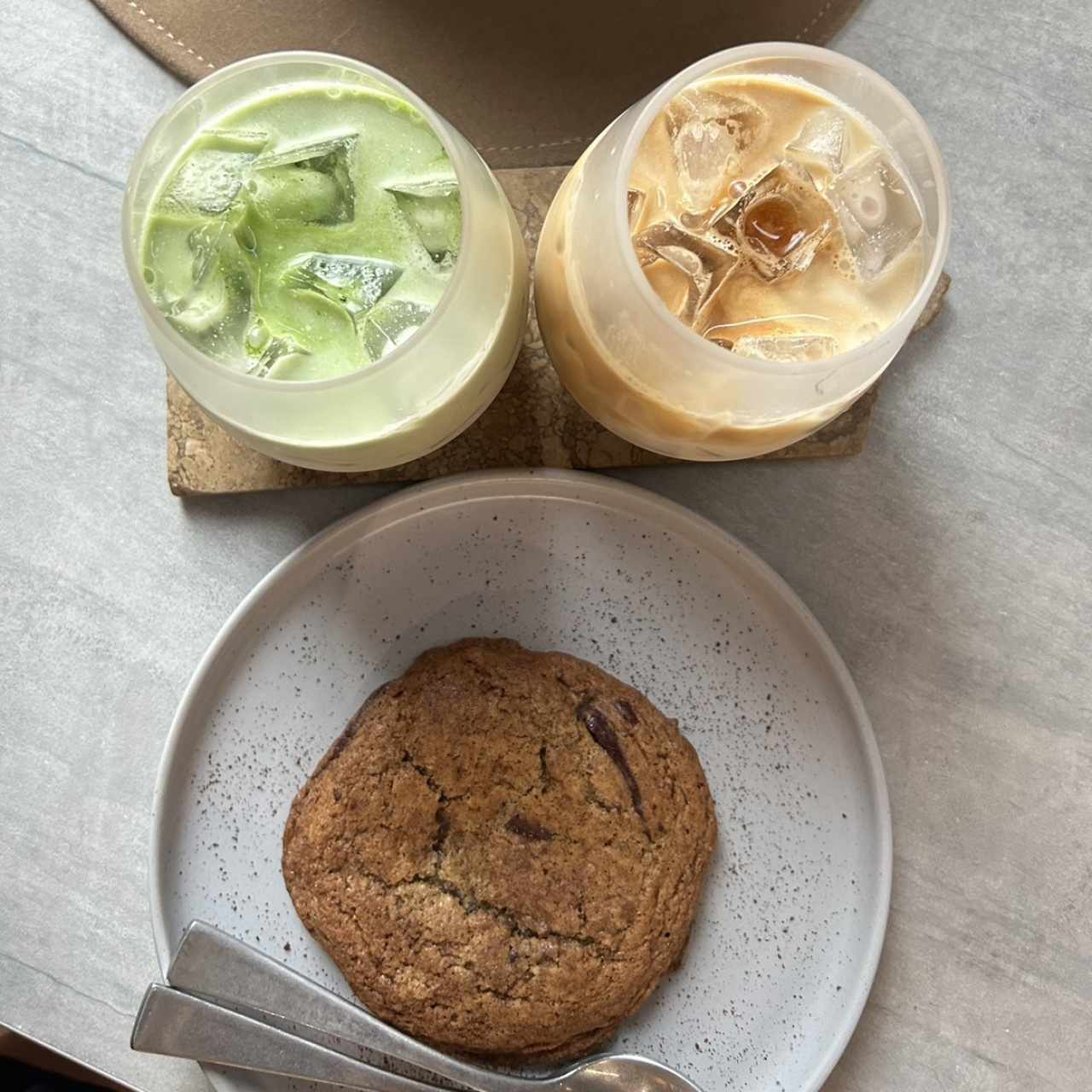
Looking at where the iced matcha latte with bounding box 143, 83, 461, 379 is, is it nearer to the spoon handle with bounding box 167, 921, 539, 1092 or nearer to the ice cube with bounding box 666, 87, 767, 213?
the ice cube with bounding box 666, 87, 767, 213

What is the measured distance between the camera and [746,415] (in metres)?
0.67

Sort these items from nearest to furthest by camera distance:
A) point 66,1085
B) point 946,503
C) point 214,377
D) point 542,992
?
point 214,377 < point 542,992 < point 946,503 < point 66,1085

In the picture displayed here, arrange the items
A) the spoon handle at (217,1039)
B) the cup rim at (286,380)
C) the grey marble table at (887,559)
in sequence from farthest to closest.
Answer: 1. the grey marble table at (887,559)
2. the spoon handle at (217,1039)
3. the cup rim at (286,380)

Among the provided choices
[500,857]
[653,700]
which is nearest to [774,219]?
[653,700]

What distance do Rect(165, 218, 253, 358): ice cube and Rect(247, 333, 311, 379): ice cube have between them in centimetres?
2

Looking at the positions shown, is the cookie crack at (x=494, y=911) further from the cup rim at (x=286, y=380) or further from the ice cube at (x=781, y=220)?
the ice cube at (x=781, y=220)

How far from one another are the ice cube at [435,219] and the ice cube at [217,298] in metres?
0.11

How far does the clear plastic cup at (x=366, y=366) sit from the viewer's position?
2.03 ft

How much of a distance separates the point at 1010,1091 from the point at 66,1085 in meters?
1.03

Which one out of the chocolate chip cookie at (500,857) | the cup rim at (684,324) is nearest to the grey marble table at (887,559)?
the chocolate chip cookie at (500,857)

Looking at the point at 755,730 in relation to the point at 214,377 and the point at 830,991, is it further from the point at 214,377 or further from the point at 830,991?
the point at 214,377

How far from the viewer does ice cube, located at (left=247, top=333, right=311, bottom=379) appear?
65cm

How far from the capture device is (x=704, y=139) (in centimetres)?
68

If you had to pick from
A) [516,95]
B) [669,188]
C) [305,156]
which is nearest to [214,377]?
[305,156]
